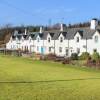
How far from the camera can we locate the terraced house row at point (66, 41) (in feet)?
230

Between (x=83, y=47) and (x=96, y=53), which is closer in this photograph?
(x=96, y=53)

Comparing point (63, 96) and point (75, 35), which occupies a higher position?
point (75, 35)

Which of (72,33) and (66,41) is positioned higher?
(72,33)

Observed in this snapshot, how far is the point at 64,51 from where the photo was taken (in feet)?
262

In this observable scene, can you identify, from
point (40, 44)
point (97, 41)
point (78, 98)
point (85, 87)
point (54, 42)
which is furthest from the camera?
point (40, 44)

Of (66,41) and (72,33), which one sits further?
(66,41)

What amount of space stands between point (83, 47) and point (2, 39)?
77494mm

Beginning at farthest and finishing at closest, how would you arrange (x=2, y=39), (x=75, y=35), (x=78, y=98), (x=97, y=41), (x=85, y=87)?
(x=2, y=39), (x=75, y=35), (x=97, y=41), (x=85, y=87), (x=78, y=98)

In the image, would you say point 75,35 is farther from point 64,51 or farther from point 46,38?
point 46,38

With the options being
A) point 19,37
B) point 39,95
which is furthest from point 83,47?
point 39,95

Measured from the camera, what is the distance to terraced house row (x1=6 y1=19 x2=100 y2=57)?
7019 centimetres

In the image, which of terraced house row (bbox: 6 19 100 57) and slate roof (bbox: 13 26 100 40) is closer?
terraced house row (bbox: 6 19 100 57)

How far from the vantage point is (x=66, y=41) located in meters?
79.6

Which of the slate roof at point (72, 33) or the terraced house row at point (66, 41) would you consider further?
the slate roof at point (72, 33)
